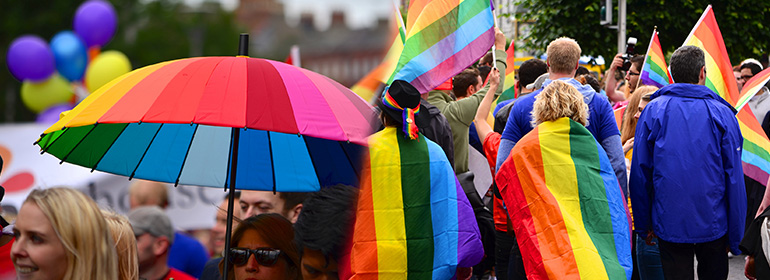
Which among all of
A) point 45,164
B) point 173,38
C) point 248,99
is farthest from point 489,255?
point 173,38

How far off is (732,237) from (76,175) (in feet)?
18.0

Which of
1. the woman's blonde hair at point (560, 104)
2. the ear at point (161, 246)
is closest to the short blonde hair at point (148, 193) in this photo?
the ear at point (161, 246)

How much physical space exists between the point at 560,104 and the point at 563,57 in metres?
0.63

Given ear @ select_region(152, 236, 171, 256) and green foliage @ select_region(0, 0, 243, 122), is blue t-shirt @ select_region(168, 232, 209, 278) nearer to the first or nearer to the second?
ear @ select_region(152, 236, 171, 256)

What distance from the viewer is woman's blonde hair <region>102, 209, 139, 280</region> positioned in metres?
2.97

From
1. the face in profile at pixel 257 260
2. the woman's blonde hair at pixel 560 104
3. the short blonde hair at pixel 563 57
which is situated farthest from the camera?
the short blonde hair at pixel 563 57

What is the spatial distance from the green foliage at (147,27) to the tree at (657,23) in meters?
17.6

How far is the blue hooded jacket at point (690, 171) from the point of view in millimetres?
4949

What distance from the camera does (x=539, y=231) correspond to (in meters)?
4.64

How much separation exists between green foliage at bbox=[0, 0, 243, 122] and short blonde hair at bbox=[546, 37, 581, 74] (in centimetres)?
394

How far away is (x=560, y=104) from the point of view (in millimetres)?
4742

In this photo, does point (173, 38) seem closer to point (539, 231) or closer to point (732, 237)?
point (539, 231)

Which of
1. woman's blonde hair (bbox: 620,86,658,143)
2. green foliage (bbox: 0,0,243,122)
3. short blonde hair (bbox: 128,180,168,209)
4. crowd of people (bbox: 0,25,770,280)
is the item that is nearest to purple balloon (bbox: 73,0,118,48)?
green foliage (bbox: 0,0,243,122)

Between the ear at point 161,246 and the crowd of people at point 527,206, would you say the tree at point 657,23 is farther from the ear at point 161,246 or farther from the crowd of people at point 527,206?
the ear at point 161,246
